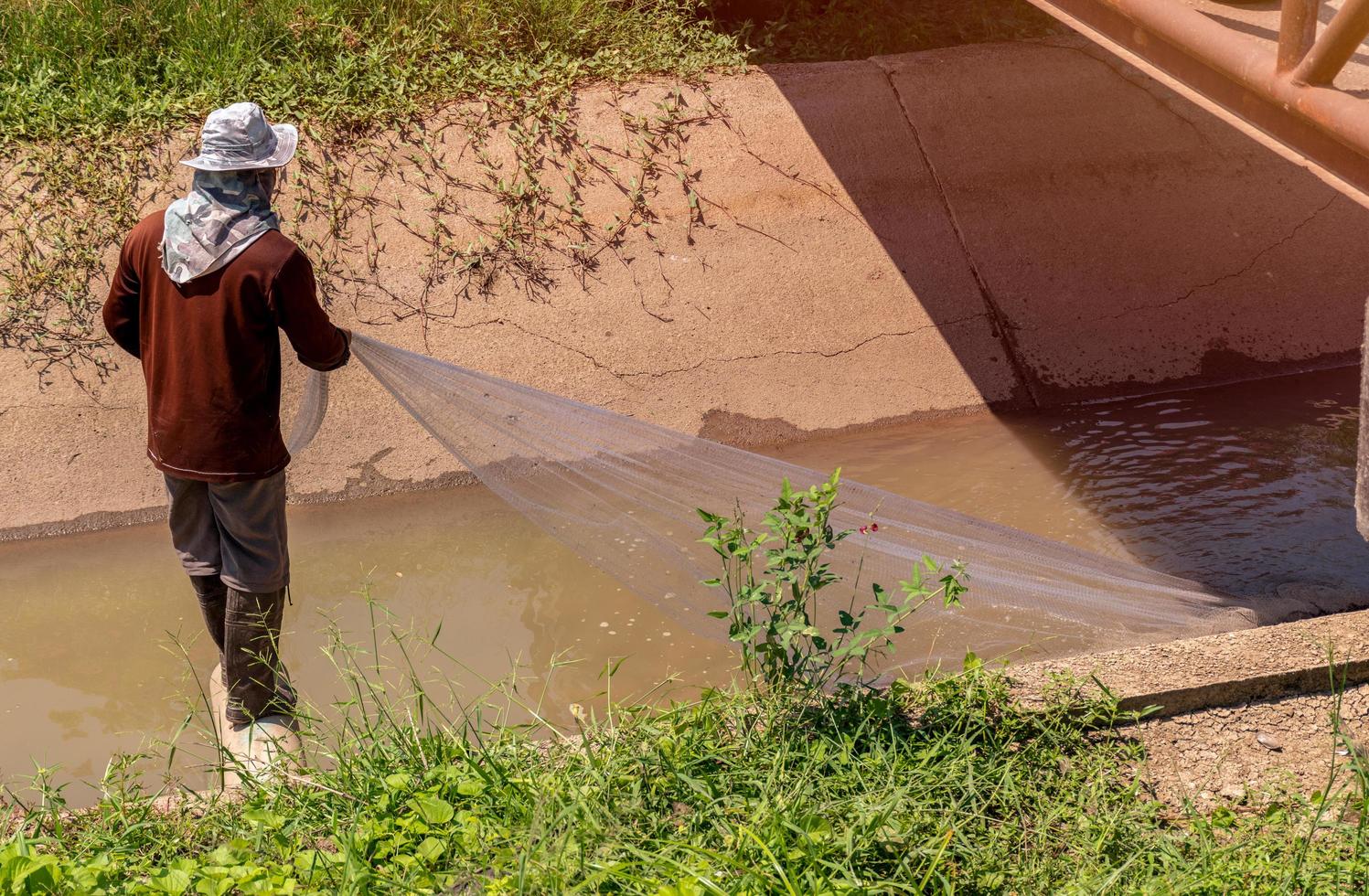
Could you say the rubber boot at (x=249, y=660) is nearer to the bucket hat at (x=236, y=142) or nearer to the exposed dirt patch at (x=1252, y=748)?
the bucket hat at (x=236, y=142)

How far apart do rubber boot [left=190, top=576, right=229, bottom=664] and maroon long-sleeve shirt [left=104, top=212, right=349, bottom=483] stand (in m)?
0.41

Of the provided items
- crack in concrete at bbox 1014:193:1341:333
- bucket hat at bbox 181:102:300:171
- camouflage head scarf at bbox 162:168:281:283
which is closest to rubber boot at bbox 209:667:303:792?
camouflage head scarf at bbox 162:168:281:283

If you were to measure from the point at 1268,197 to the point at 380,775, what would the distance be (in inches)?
250

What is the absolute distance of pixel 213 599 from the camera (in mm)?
3826

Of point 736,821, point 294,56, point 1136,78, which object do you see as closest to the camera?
point 736,821

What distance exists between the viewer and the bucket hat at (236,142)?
3.34 meters

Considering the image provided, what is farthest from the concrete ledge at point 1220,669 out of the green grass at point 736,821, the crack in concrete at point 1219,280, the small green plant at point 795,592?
the crack in concrete at point 1219,280

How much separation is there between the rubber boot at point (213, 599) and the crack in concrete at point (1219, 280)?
4417 millimetres

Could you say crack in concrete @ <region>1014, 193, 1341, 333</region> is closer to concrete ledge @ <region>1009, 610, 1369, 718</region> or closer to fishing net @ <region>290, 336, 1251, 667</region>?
fishing net @ <region>290, 336, 1251, 667</region>

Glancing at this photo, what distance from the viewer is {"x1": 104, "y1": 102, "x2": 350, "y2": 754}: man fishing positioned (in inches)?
133

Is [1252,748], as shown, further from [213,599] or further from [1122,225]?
[1122,225]

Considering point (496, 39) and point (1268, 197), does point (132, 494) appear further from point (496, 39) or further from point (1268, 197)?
point (1268, 197)

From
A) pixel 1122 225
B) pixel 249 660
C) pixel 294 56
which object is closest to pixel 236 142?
pixel 249 660

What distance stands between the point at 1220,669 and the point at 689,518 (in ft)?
5.18
